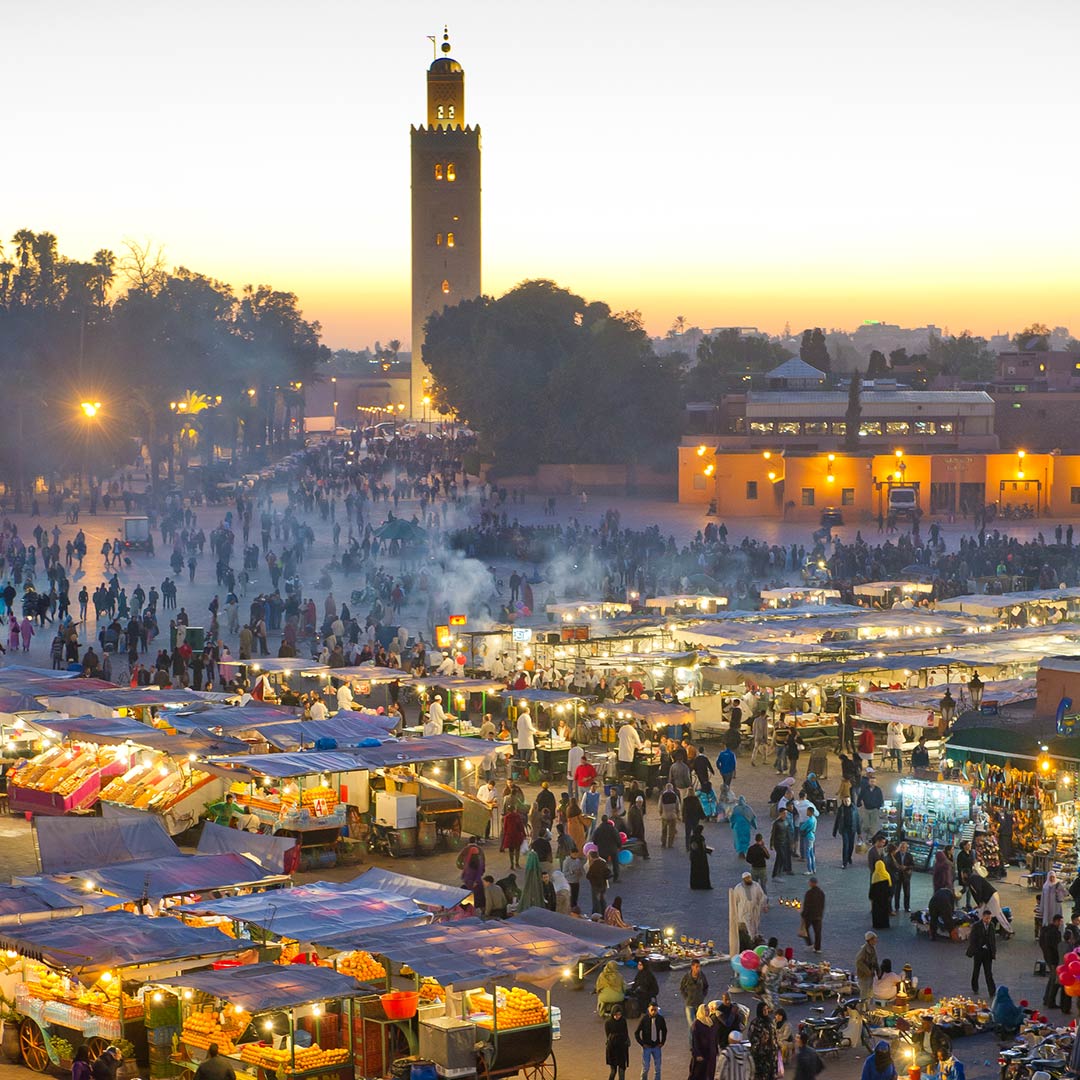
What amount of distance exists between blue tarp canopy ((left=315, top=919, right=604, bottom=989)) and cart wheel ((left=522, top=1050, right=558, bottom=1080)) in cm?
51

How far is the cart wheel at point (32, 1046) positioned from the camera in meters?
12.8

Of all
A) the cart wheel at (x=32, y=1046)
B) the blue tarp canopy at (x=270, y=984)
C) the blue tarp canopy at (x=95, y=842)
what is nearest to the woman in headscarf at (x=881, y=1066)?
the blue tarp canopy at (x=270, y=984)

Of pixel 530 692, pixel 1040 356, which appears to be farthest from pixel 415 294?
pixel 530 692

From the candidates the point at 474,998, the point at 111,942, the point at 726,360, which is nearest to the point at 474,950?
the point at 474,998

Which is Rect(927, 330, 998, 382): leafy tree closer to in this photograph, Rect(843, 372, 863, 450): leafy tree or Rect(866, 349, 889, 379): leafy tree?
Rect(866, 349, 889, 379): leafy tree

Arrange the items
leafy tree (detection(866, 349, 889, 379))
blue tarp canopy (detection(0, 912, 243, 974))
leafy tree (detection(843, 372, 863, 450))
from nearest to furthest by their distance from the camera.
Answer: blue tarp canopy (detection(0, 912, 243, 974))
leafy tree (detection(843, 372, 863, 450))
leafy tree (detection(866, 349, 889, 379))

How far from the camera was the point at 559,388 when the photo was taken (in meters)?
69.8

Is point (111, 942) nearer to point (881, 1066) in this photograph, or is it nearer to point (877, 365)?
point (881, 1066)

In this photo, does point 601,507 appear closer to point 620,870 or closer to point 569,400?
point 569,400

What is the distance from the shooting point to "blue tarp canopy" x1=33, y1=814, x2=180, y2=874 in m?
15.9

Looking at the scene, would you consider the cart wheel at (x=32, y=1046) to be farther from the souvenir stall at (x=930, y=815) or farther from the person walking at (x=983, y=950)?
the souvenir stall at (x=930, y=815)

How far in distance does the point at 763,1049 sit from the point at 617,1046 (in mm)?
931

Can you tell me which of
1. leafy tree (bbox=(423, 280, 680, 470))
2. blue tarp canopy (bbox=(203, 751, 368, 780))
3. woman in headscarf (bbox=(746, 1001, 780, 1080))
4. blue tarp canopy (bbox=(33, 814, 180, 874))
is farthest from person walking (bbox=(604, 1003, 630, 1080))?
leafy tree (bbox=(423, 280, 680, 470))

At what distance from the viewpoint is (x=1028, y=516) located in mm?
58281
